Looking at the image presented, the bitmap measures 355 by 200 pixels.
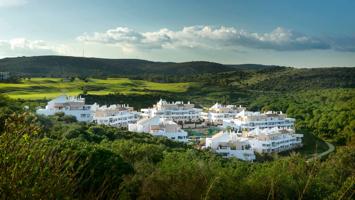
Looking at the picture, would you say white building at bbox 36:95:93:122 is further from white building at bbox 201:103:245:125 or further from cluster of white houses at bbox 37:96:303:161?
white building at bbox 201:103:245:125

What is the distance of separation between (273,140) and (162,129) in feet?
29.8

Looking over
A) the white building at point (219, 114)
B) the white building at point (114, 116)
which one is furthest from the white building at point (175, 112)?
the white building at point (114, 116)

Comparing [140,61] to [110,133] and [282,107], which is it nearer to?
[282,107]

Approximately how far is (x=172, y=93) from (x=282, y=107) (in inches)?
741

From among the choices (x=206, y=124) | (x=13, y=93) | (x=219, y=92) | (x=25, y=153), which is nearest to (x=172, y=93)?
(x=219, y=92)

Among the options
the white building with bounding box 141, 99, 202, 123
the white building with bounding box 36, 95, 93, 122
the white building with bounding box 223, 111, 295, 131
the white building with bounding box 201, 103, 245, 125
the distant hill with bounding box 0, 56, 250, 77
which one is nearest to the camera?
the white building with bounding box 36, 95, 93, 122

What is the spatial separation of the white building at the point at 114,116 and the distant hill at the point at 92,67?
4684 centimetres

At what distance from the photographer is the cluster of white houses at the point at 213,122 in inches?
1372

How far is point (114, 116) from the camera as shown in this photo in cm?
4569

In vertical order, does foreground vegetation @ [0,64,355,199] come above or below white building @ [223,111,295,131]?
above

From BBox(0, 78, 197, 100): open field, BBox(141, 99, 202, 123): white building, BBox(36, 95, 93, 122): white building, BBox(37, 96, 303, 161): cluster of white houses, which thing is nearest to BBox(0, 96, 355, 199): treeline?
BBox(37, 96, 303, 161): cluster of white houses

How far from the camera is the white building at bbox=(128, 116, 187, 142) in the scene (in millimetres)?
38906

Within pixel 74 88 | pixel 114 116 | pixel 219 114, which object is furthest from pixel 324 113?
pixel 74 88

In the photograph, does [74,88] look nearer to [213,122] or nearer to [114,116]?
[114,116]
